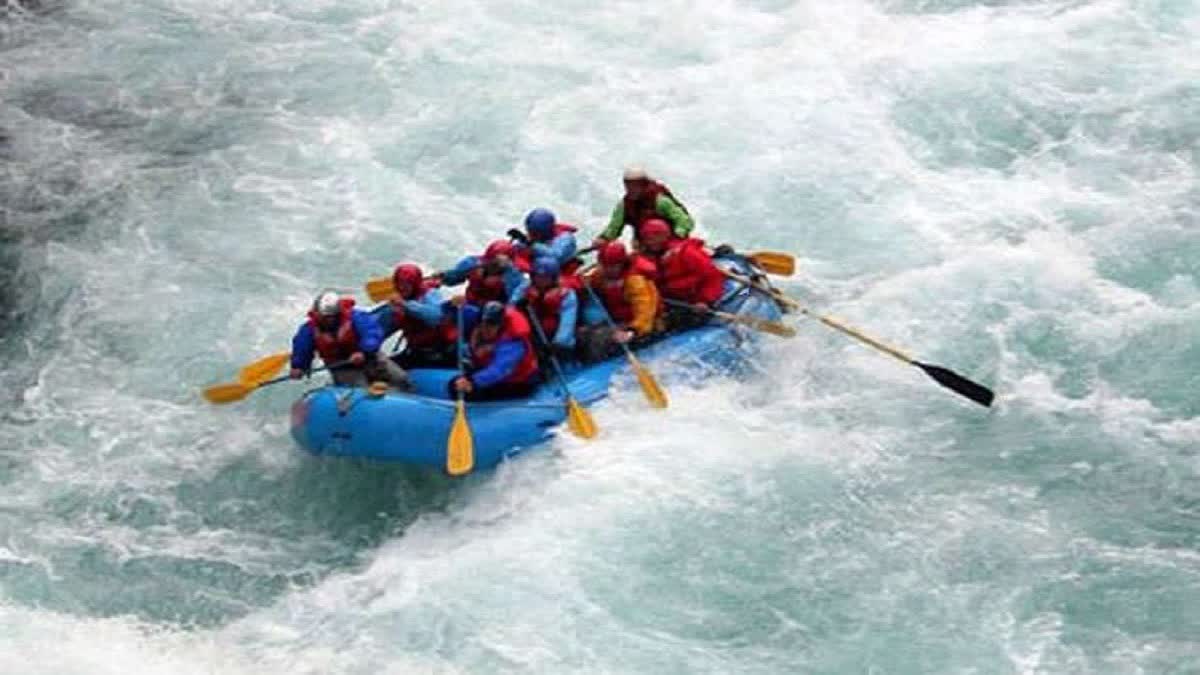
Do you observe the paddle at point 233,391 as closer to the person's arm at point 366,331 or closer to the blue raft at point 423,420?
the blue raft at point 423,420

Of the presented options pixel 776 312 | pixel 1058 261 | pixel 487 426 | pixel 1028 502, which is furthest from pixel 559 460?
pixel 1058 261

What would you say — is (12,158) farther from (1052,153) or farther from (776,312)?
(1052,153)

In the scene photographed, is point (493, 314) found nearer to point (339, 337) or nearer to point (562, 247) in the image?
point (339, 337)

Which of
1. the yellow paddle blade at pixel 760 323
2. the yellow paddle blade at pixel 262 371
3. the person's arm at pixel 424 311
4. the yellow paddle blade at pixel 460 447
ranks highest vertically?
the yellow paddle blade at pixel 760 323

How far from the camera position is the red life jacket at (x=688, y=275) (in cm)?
1138

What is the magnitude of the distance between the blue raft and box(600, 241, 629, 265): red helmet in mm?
736

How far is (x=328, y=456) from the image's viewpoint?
10742mm

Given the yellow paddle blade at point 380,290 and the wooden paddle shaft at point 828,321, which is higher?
the wooden paddle shaft at point 828,321

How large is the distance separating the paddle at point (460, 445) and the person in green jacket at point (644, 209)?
2.10 metres

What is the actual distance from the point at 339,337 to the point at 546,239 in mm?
1741

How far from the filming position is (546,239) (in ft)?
38.7

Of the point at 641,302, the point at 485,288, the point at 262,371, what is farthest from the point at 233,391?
the point at 641,302

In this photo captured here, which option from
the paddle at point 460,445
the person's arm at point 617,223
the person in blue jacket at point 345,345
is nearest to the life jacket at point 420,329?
the person in blue jacket at point 345,345

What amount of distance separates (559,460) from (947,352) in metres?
3.21
